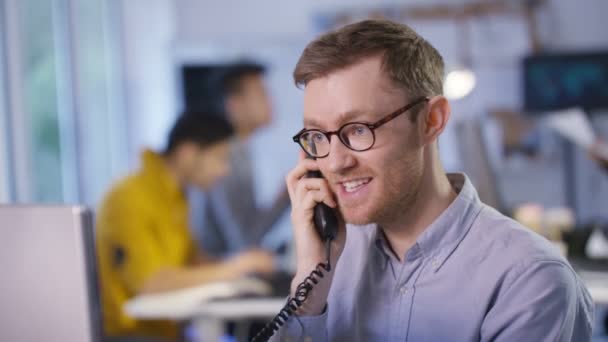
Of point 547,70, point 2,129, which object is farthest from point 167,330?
point 547,70

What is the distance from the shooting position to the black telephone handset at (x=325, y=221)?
1.21 m

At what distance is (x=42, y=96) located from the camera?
3.27 meters

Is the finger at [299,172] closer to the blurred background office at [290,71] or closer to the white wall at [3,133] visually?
the white wall at [3,133]

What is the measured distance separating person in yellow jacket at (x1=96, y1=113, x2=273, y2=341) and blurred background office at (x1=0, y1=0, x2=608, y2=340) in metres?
1.02

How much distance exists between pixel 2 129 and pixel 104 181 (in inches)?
60.6

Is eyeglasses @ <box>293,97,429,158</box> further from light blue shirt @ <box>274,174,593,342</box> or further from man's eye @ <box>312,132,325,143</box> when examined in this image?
light blue shirt @ <box>274,174,593,342</box>

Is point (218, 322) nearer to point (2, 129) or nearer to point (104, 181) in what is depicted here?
point (2, 129)

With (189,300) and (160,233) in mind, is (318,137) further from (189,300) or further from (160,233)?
(160,233)

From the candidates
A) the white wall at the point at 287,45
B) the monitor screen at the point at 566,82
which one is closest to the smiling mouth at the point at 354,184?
the white wall at the point at 287,45

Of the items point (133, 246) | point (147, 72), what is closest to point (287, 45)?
point (147, 72)

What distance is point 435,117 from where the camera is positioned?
3.72ft

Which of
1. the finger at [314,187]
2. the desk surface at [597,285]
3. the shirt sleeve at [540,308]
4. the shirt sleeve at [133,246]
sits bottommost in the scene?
the desk surface at [597,285]

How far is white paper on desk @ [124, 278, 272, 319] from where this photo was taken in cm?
235

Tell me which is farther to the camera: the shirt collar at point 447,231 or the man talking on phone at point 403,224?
the shirt collar at point 447,231
